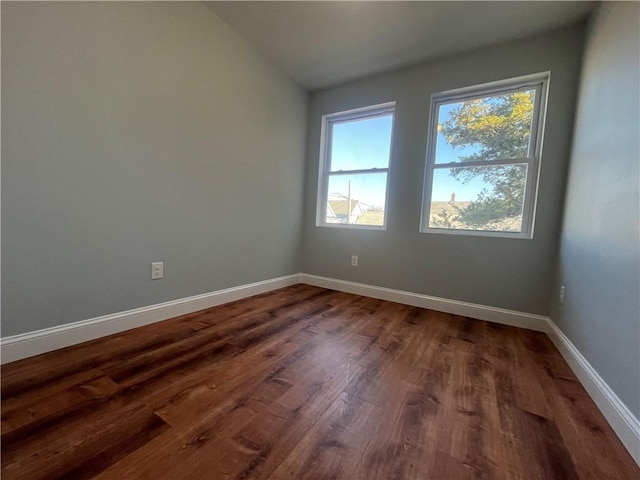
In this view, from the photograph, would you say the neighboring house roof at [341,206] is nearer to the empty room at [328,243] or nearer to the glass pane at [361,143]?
the empty room at [328,243]

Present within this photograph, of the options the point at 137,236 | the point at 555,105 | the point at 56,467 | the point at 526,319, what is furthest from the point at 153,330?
the point at 555,105

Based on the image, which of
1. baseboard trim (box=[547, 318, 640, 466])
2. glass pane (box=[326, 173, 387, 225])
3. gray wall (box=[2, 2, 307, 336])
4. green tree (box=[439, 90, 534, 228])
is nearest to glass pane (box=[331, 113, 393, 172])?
glass pane (box=[326, 173, 387, 225])

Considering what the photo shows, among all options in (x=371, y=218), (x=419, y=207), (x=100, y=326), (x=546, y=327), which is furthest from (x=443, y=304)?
(x=100, y=326)

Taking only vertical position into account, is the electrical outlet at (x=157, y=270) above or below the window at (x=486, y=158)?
below

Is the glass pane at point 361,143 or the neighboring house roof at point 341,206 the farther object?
the neighboring house roof at point 341,206

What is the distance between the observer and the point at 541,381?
1448 mm

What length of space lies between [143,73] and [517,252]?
3.24 metres

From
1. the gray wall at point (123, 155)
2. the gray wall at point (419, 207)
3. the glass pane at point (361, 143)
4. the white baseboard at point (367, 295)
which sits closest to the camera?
the white baseboard at point (367, 295)

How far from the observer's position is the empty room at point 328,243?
1.01 metres

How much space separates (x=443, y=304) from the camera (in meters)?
2.58

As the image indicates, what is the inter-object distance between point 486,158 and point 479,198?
376mm

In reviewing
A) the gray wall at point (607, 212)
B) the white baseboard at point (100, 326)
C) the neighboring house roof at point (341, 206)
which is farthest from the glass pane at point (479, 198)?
the white baseboard at point (100, 326)

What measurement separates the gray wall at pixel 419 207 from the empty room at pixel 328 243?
0.02 meters

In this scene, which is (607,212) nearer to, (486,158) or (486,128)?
(486,158)
